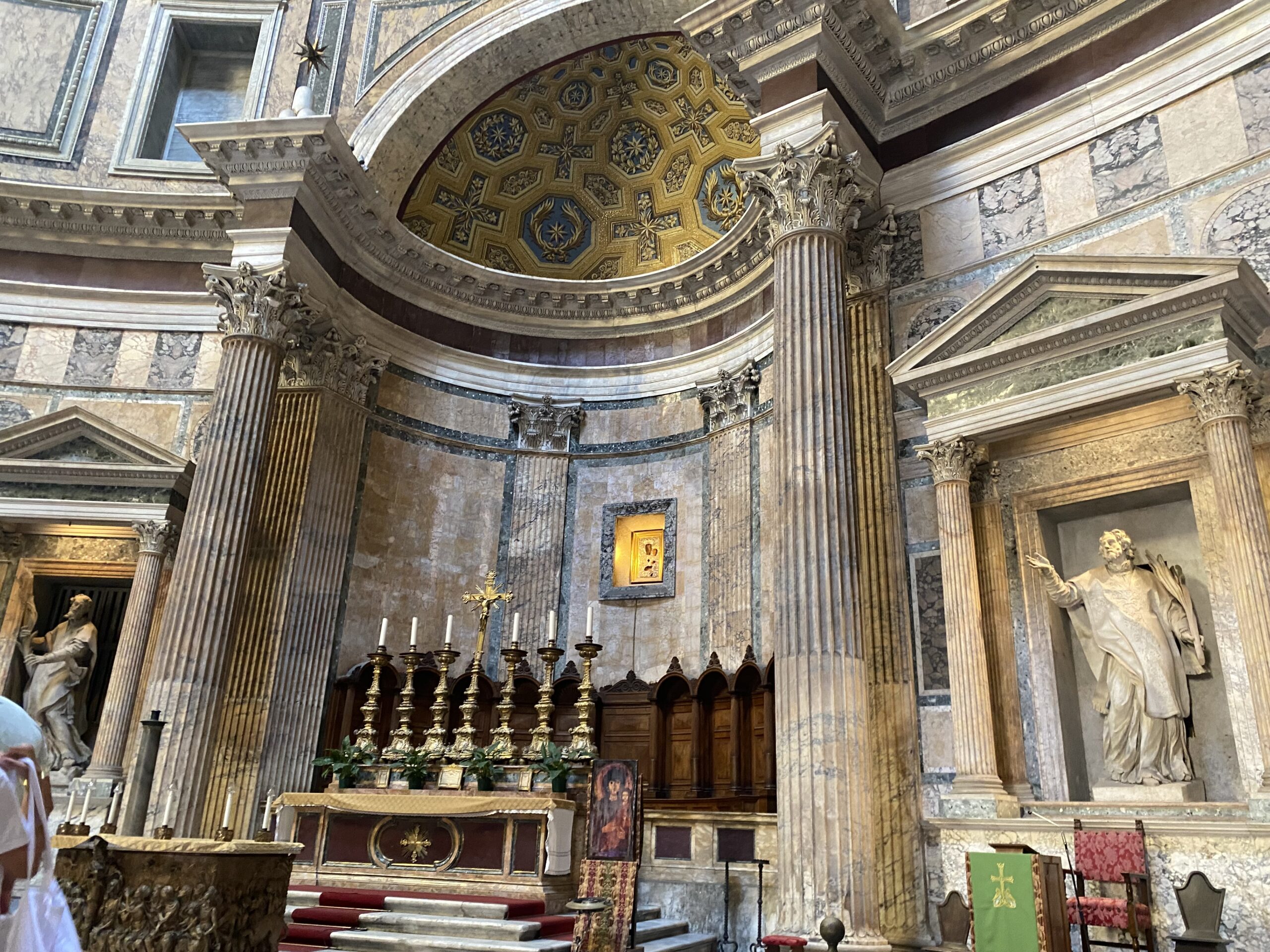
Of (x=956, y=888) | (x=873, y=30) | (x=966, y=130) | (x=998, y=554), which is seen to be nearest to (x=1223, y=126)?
(x=966, y=130)

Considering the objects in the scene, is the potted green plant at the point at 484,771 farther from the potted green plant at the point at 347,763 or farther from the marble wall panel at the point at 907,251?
the marble wall panel at the point at 907,251

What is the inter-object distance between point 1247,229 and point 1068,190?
1.84 m

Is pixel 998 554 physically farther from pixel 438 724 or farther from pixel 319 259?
pixel 319 259

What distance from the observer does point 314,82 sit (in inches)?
620

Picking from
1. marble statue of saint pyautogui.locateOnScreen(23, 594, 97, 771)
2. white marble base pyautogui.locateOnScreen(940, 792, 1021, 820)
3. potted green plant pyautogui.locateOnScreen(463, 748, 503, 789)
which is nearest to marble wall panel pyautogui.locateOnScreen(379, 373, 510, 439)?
marble statue of saint pyautogui.locateOnScreen(23, 594, 97, 771)

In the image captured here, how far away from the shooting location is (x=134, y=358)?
46.9ft

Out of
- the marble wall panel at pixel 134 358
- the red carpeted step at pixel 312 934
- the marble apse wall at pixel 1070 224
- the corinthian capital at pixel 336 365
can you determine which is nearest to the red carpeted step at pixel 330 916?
the red carpeted step at pixel 312 934

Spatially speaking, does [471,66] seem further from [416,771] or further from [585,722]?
[416,771]

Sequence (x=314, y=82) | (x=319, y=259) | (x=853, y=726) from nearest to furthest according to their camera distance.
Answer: (x=853, y=726), (x=319, y=259), (x=314, y=82)

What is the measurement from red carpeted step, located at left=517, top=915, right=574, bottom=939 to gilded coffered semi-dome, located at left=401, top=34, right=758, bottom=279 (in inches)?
434

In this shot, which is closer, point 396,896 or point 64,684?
point 396,896

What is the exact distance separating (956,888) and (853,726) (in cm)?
163

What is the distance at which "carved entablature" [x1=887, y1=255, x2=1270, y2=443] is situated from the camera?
7520mm

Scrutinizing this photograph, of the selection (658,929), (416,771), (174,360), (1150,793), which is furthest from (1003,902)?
(174,360)
